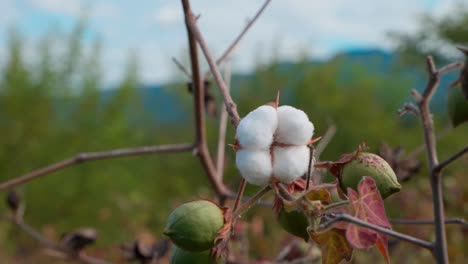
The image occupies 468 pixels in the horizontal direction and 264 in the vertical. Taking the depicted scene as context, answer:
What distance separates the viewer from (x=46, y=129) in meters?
6.06

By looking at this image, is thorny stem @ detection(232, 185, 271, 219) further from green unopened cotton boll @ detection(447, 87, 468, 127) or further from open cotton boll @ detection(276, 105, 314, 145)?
green unopened cotton boll @ detection(447, 87, 468, 127)

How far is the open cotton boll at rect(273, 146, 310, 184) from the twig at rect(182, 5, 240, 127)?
4 centimetres

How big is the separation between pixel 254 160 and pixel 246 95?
297 inches

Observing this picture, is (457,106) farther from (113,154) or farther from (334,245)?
(113,154)

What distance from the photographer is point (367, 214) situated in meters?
0.41

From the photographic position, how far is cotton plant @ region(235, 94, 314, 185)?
0.40 meters

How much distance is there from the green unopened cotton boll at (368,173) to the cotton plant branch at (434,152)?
0.09 ft

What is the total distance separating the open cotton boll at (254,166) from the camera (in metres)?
0.39

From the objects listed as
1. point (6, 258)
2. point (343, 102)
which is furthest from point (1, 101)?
point (343, 102)

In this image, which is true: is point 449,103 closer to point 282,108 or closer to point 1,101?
point 282,108

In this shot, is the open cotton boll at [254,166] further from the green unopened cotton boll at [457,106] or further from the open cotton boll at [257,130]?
the green unopened cotton boll at [457,106]

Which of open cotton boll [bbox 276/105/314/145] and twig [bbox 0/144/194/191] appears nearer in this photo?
open cotton boll [bbox 276/105/314/145]

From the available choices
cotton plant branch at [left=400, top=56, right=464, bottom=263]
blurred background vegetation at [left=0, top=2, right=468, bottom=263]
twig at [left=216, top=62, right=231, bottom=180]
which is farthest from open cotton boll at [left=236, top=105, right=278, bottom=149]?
blurred background vegetation at [left=0, top=2, right=468, bottom=263]

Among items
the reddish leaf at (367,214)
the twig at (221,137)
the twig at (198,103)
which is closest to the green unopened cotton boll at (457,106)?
the reddish leaf at (367,214)
